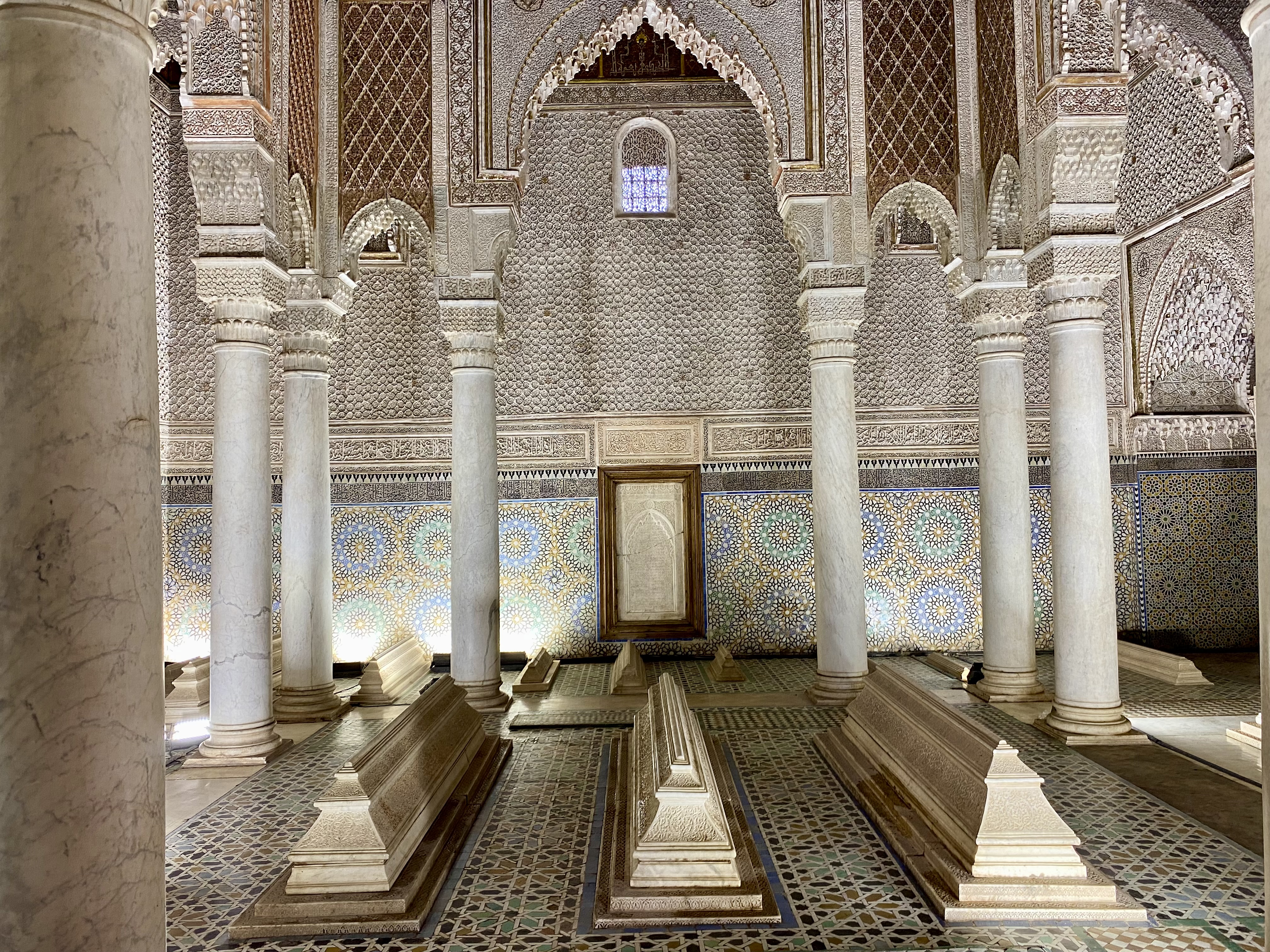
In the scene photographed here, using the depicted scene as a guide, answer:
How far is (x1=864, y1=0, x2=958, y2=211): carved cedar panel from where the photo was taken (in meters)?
5.81

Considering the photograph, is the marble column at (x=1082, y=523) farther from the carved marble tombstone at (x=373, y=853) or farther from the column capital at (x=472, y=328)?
the column capital at (x=472, y=328)

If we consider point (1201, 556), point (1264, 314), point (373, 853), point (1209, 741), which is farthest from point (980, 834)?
point (1201, 556)

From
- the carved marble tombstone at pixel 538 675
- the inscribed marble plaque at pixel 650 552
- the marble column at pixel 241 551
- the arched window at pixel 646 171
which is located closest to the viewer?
the marble column at pixel 241 551

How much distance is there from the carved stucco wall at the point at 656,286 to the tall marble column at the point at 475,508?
201 cm

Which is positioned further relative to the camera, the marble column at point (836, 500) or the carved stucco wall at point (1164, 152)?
the carved stucco wall at point (1164, 152)

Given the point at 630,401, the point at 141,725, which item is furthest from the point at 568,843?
the point at 630,401

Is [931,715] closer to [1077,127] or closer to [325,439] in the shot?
[1077,127]

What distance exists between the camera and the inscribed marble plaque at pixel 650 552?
26.0 feet

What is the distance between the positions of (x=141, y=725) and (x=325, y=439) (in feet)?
15.8

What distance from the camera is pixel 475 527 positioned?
5910 mm

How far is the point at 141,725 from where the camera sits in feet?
5.33

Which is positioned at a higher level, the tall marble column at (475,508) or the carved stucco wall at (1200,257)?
the carved stucco wall at (1200,257)

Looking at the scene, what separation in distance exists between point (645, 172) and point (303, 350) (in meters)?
3.85

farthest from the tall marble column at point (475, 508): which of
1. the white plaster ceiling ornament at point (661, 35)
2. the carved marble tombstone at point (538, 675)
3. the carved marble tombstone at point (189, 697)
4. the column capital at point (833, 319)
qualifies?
the column capital at point (833, 319)
